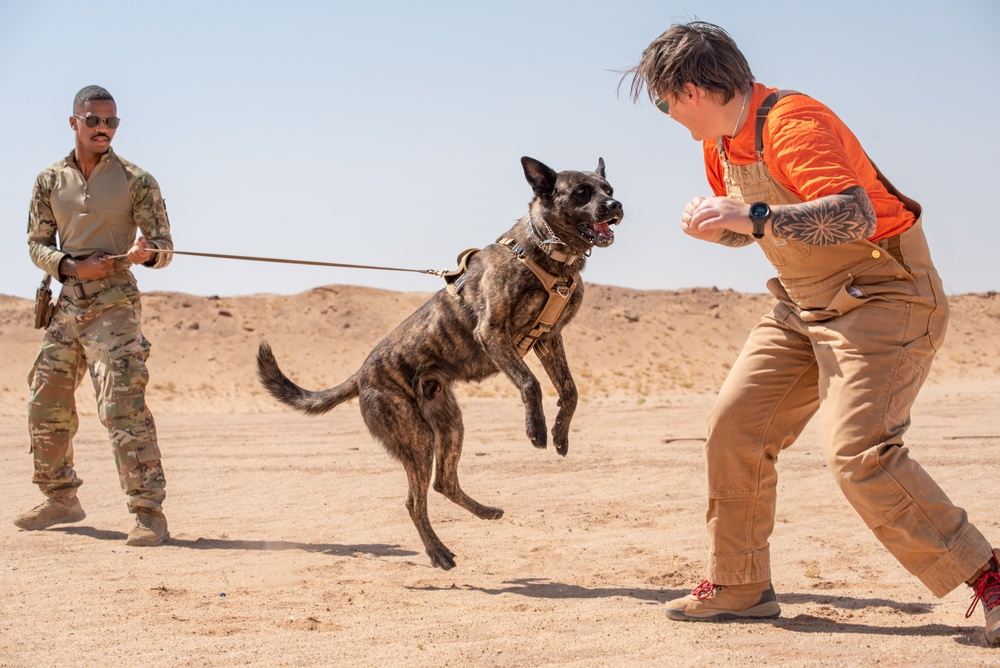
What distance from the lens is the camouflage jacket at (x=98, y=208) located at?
688cm

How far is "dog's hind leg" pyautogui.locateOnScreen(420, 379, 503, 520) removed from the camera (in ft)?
20.2

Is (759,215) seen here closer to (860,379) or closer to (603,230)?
(860,379)

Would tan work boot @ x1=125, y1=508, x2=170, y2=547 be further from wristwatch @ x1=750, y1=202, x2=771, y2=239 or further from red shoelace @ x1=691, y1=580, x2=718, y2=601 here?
wristwatch @ x1=750, y1=202, x2=771, y2=239

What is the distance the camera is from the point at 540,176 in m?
6.27

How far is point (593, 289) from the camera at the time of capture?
36594 millimetres

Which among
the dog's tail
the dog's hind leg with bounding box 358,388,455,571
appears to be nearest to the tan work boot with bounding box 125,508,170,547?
the dog's tail

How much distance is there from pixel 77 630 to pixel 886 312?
3739 millimetres

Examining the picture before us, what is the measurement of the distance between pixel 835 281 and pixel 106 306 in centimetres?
493

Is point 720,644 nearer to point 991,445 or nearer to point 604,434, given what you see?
point 991,445

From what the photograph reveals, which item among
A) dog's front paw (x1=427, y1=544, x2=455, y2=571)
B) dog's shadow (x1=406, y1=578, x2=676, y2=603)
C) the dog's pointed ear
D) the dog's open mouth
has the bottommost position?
dog's front paw (x1=427, y1=544, x2=455, y2=571)

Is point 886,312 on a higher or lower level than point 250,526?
higher

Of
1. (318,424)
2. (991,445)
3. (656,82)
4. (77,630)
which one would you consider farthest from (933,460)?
(318,424)

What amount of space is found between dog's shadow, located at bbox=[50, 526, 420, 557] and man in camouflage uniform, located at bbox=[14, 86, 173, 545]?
0.77 feet

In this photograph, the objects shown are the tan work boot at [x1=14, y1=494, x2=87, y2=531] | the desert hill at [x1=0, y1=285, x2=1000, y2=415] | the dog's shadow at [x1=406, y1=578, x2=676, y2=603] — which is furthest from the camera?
the desert hill at [x1=0, y1=285, x2=1000, y2=415]
